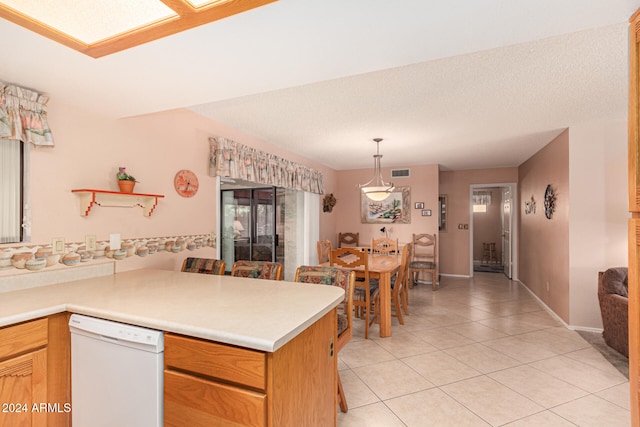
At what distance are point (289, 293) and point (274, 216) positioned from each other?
3196 millimetres

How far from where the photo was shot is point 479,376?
2457 millimetres

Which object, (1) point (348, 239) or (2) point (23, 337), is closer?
(2) point (23, 337)

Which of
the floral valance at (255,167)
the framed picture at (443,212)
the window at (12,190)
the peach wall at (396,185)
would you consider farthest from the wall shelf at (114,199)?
the framed picture at (443,212)

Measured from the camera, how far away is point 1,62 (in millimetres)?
1531

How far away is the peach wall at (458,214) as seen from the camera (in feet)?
21.1

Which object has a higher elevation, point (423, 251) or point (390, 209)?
point (390, 209)

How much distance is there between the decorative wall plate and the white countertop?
12.3 ft

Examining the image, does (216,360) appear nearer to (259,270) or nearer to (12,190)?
(259,270)

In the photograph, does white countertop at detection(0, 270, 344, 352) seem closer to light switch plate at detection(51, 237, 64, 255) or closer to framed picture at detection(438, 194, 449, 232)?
light switch plate at detection(51, 237, 64, 255)

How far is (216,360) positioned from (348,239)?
5.24 m

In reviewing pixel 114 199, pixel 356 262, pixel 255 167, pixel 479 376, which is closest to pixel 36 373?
pixel 114 199

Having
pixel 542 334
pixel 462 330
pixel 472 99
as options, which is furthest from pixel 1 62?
pixel 542 334

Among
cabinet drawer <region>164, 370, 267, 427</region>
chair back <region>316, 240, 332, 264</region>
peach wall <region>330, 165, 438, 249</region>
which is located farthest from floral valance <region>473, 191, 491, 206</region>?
cabinet drawer <region>164, 370, 267, 427</region>

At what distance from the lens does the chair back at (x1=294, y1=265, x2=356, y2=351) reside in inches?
77.6
